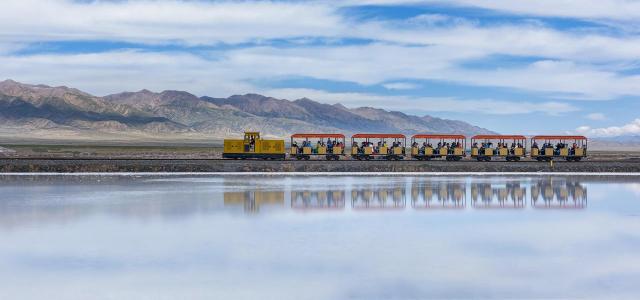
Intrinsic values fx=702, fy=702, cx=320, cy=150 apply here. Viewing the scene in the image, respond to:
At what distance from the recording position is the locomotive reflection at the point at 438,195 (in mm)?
25000

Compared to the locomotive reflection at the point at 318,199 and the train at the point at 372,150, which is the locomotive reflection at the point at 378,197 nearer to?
the locomotive reflection at the point at 318,199

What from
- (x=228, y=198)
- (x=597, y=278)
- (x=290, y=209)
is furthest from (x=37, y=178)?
(x=597, y=278)

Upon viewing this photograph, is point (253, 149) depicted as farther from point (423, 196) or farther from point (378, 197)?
point (378, 197)

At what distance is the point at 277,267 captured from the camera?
45.1 feet

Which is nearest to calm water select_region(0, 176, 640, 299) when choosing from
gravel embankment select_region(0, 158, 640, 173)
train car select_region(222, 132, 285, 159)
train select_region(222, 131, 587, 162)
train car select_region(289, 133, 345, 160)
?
gravel embankment select_region(0, 158, 640, 173)

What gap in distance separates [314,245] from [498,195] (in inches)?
583

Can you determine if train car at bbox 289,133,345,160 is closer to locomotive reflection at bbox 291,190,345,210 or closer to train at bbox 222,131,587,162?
train at bbox 222,131,587,162

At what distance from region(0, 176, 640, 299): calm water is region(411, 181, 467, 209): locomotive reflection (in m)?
0.11

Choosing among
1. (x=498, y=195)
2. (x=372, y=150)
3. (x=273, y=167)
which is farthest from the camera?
(x=372, y=150)

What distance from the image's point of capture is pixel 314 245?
53.0ft

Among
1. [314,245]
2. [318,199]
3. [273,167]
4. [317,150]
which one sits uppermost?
[317,150]

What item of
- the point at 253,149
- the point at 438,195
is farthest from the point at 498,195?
the point at 253,149

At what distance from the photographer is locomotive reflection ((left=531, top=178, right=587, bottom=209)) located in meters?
25.4

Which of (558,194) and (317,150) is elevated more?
(317,150)
